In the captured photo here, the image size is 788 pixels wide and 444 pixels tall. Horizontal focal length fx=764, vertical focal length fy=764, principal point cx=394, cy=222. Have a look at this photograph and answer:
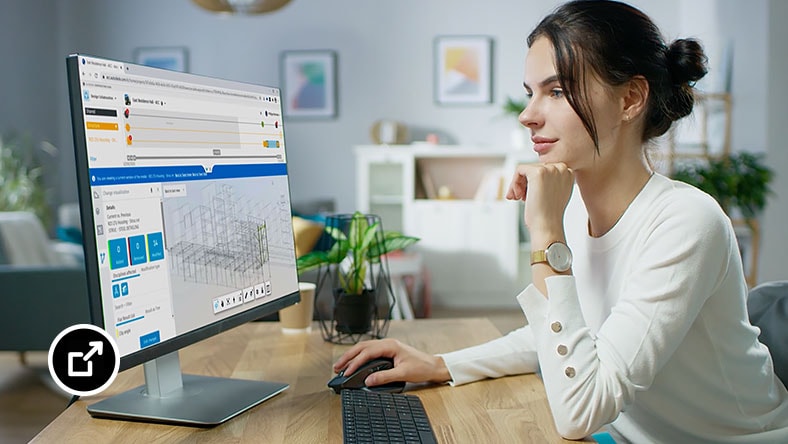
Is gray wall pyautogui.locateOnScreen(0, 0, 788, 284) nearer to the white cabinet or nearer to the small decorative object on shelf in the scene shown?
the white cabinet

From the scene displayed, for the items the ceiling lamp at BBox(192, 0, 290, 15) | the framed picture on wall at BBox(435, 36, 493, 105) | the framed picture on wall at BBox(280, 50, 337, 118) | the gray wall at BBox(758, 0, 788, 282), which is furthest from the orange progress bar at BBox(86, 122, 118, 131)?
the framed picture on wall at BBox(435, 36, 493, 105)

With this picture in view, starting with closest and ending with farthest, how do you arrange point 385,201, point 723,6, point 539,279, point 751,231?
point 539,279 → point 751,231 → point 723,6 → point 385,201

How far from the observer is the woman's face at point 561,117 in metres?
1.21

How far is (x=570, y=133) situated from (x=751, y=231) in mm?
4760

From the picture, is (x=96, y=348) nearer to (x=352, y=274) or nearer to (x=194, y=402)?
(x=194, y=402)

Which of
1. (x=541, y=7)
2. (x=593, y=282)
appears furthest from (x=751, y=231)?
(x=593, y=282)

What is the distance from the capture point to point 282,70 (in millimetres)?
6668

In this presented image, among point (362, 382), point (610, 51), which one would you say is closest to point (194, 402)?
point (362, 382)

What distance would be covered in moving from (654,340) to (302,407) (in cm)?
52

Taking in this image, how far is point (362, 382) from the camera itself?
4.01 feet

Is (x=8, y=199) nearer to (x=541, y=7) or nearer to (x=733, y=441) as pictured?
(x=541, y=7)

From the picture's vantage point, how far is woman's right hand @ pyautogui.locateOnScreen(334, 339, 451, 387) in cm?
124

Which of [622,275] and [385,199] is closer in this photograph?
[622,275]

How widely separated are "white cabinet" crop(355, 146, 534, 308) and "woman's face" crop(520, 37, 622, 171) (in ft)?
15.6
